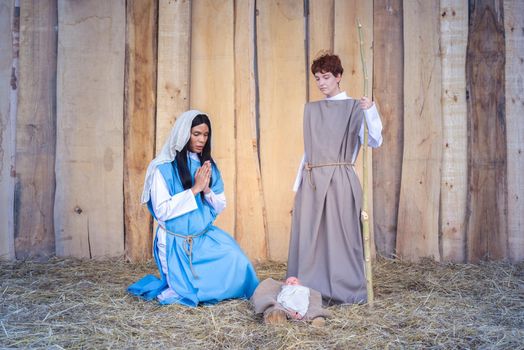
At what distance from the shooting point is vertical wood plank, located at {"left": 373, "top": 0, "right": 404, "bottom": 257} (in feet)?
17.5

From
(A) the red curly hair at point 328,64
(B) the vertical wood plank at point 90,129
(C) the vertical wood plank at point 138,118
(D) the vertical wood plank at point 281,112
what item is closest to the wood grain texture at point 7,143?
(B) the vertical wood plank at point 90,129

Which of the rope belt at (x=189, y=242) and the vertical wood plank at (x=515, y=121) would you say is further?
the vertical wood plank at (x=515, y=121)

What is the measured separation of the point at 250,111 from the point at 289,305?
7.53 ft

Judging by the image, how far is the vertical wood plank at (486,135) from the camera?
204 inches

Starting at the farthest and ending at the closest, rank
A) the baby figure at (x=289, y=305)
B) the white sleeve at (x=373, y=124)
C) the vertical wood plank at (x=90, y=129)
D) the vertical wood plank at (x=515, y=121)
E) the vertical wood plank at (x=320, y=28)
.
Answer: the vertical wood plank at (x=320, y=28)
the vertical wood plank at (x=90, y=129)
the vertical wood plank at (x=515, y=121)
the white sleeve at (x=373, y=124)
the baby figure at (x=289, y=305)

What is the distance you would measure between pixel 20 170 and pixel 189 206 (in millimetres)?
2030

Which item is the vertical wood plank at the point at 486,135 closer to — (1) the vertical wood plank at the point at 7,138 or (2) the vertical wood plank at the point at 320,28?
(2) the vertical wood plank at the point at 320,28

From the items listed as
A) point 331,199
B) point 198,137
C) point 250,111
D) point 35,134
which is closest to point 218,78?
point 250,111

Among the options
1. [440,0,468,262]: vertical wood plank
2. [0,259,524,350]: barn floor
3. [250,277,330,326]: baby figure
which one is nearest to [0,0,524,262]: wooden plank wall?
[440,0,468,262]: vertical wood plank

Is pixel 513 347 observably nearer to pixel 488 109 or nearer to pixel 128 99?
pixel 488 109

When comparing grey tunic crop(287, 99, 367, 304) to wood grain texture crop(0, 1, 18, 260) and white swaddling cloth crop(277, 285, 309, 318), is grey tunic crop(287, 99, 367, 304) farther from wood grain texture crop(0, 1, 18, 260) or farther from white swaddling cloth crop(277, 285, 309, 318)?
wood grain texture crop(0, 1, 18, 260)

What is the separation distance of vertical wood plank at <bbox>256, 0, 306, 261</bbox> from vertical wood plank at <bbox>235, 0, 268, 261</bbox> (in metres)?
0.10

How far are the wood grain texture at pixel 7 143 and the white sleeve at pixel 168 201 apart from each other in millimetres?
1877

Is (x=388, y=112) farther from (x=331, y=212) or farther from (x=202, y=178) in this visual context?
(x=202, y=178)
